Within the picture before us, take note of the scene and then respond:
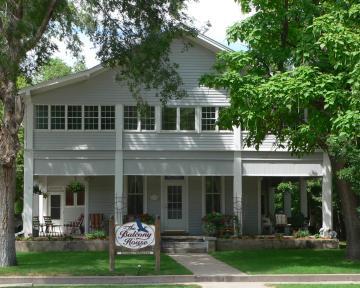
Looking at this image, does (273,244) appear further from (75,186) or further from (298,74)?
(298,74)

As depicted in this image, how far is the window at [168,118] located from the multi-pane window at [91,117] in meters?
2.78

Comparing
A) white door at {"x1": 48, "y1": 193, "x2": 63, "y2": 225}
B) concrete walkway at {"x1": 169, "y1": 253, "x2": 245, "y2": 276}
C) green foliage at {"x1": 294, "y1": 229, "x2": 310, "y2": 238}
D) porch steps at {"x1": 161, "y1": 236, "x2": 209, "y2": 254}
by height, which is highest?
white door at {"x1": 48, "y1": 193, "x2": 63, "y2": 225}

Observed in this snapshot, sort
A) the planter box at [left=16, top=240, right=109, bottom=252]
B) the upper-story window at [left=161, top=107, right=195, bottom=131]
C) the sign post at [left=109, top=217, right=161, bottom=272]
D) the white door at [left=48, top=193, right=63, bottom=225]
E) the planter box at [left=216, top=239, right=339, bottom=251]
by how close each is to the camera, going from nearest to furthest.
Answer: the sign post at [left=109, top=217, right=161, bottom=272] < the planter box at [left=16, top=240, right=109, bottom=252] < the planter box at [left=216, top=239, right=339, bottom=251] < the upper-story window at [left=161, top=107, right=195, bottom=131] < the white door at [left=48, top=193, right=63, bottom=225]

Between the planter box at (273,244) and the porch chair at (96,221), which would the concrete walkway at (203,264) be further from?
the porch chair at (96,221)

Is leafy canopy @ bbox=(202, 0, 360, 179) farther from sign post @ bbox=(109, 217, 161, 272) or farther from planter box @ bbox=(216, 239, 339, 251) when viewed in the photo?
planter box @ bbox=(216, 239, 339, 251)

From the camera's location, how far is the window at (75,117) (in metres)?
27.2

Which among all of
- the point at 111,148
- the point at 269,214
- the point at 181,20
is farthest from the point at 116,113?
the point at 269,214

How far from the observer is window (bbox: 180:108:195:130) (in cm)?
2753

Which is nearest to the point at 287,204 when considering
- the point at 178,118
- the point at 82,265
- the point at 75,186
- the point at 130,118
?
the point at 178,118

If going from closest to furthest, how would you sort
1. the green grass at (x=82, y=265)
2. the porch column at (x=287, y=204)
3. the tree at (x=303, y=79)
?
the tree at (x=303, y=79) < the green grass at (x=82, y=265) < the porch column at (x=287, y=204)

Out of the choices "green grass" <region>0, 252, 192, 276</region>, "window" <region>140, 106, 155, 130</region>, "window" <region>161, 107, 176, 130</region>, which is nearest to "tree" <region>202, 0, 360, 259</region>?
"green grass" <region>0, 252, 192, 276</region>

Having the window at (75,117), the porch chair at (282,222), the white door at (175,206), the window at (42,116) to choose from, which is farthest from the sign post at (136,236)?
the porch chair at (282,222)

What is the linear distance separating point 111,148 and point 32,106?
3721 mm

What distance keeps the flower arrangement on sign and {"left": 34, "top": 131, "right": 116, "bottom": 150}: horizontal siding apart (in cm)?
256
